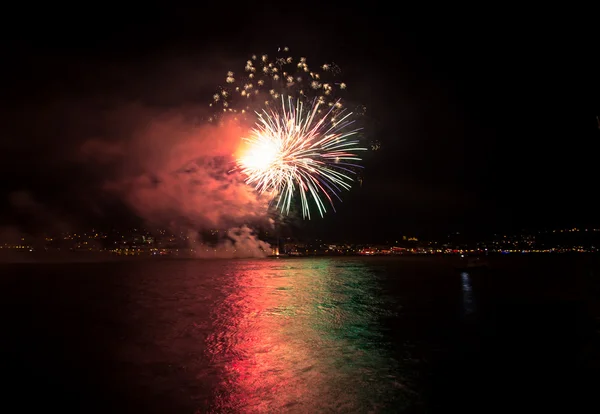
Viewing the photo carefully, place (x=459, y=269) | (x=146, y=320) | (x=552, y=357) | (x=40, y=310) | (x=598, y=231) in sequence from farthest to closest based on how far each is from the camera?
1. (x=598, y=231)
2. (x=459, y=269)
3. (x=40, y=310)
4. (x=146, y=320)
5. (x=552, y=357)

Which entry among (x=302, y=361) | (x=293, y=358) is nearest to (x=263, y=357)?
(x=293, y=358)

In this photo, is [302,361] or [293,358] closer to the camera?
[302,361]

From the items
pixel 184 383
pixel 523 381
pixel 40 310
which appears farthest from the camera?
pixel 40 310

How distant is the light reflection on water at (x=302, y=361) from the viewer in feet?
21.4

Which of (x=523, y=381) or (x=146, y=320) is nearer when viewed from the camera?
(x=523, y=381)

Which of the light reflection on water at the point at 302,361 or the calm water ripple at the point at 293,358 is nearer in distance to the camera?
the light reflection on water at the point at 302,361

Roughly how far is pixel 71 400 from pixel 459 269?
5337 centimetres

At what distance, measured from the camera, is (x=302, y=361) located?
8.99 metres

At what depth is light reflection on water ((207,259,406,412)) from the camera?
652 cm

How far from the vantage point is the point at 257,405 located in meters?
6.26

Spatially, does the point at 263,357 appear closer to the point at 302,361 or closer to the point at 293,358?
the point at 293,358

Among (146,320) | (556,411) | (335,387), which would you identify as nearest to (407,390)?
(335,387)

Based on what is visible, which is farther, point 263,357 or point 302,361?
point 263,357

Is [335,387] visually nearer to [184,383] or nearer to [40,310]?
[184,383]
